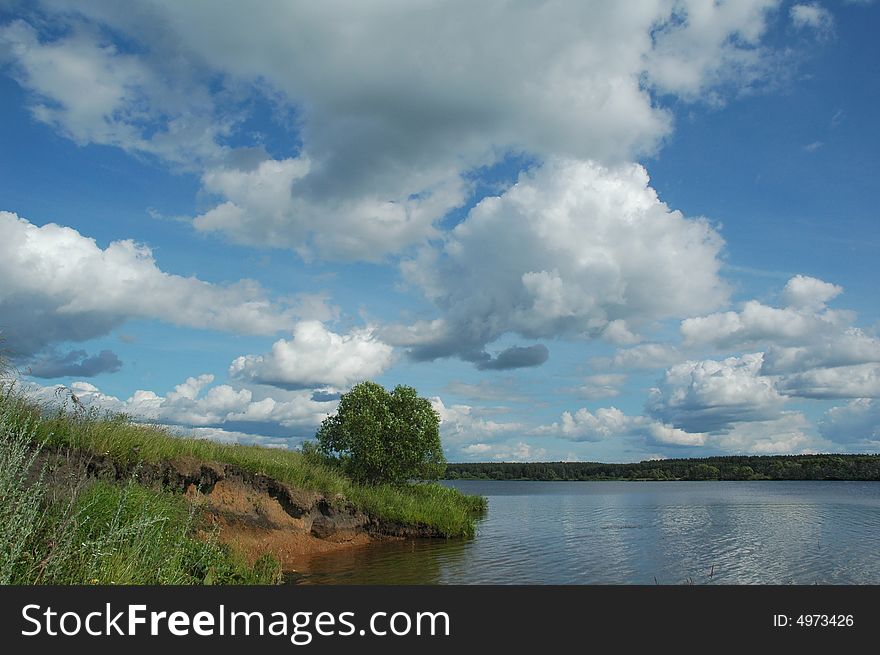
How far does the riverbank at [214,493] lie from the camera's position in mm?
13180

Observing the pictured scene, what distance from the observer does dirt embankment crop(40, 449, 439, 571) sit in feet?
72.0

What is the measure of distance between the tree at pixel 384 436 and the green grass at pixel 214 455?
56.2 inches

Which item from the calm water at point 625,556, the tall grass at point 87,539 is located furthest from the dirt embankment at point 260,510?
the tall grass at point 87,539

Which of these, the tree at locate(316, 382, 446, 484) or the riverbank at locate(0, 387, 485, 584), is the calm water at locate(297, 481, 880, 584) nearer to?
the riverbank at locate(0, 387, 485, 584)

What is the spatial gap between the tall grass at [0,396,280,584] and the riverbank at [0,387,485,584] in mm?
81

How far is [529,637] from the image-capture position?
9.59 m

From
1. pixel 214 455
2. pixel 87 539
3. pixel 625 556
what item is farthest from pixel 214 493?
pixel 625 556

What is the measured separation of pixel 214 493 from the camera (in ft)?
81.3

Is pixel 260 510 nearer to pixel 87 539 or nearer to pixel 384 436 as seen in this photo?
pixel 384 436

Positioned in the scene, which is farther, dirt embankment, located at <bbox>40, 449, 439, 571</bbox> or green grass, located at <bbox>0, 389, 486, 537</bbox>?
dirt embankment, located at <bbox>40, 449, 439, 571</bbox>

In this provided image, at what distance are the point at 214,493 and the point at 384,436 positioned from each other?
51.3ft

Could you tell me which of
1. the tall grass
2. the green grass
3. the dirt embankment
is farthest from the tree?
the tall grass

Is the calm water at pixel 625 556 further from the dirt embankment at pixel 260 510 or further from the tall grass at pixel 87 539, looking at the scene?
the tall grass at pixel 87 539

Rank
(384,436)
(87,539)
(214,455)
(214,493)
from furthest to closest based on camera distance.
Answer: (384,436)
(214,455)
(214,493)
(87,539)
